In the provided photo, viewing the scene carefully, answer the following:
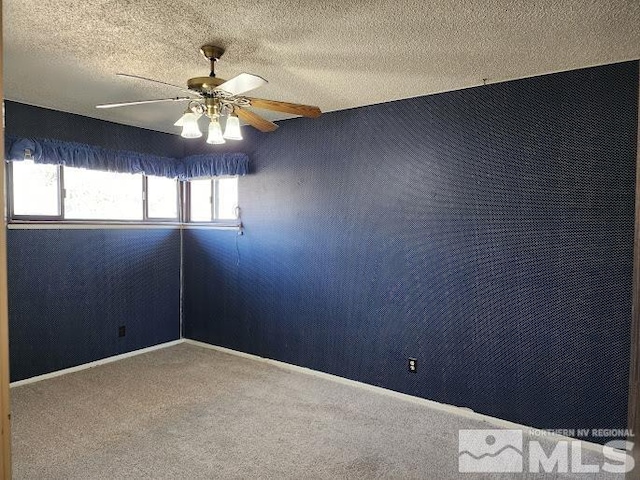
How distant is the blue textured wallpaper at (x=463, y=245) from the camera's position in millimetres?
2537

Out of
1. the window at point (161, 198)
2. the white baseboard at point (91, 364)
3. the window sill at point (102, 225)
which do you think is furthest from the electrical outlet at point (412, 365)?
the window at point (161, 198)

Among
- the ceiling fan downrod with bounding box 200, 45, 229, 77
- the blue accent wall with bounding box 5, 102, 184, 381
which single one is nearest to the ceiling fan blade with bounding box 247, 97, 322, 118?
the ceiling fan downrod with bounding box 200, 45, 229, 77

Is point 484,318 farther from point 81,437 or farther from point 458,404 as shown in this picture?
point 81,437

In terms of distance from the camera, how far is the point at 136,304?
4.34 meters

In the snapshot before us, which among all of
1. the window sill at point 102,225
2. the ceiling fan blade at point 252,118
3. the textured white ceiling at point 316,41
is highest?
the textured white ceiling at point 316,41

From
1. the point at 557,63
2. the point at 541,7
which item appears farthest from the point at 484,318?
the point at 541,7

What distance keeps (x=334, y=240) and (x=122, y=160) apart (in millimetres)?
2208

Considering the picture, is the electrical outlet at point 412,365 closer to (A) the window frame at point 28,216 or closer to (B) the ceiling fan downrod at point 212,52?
(B) the ceiling fan downrod at point 212,52

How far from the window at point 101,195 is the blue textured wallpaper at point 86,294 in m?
0.20

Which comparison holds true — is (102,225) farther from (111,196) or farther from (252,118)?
(252,118)

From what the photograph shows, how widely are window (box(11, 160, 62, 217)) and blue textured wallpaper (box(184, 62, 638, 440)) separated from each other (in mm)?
1691

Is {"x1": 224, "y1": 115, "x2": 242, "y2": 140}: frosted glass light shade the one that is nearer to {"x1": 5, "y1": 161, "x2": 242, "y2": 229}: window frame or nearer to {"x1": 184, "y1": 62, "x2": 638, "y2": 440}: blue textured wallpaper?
{"x1": 184, "y1": 62, "x2": 638, "y2": 440}: blue textured wallpaper

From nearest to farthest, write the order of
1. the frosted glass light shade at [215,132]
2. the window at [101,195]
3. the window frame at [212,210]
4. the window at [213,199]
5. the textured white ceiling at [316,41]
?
1. the textured white ceiling at [316,41]
2. the frosted glass light shade at [215,132]
3. the window at [101,195]
4. the window frame at [212,210]
5. the window at [213,199]

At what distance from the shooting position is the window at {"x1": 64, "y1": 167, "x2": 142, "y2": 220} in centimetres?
392
